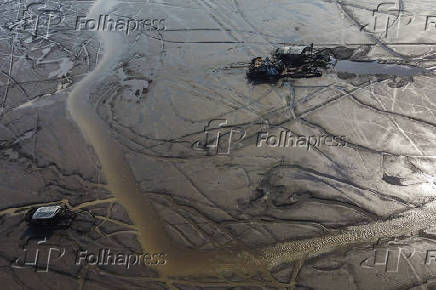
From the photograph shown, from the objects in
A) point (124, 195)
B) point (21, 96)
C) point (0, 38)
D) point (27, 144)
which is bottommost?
point (124, 195)

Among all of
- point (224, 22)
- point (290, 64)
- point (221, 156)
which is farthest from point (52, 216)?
point (224, 22)

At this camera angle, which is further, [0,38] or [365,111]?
[0,38]

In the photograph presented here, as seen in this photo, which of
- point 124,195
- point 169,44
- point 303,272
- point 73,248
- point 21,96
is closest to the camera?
point 303,272

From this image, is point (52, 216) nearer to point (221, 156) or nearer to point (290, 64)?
point (221, 156)

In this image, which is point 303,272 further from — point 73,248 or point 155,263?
point 73,248

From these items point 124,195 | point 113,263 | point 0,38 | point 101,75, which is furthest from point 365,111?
point 0,38
